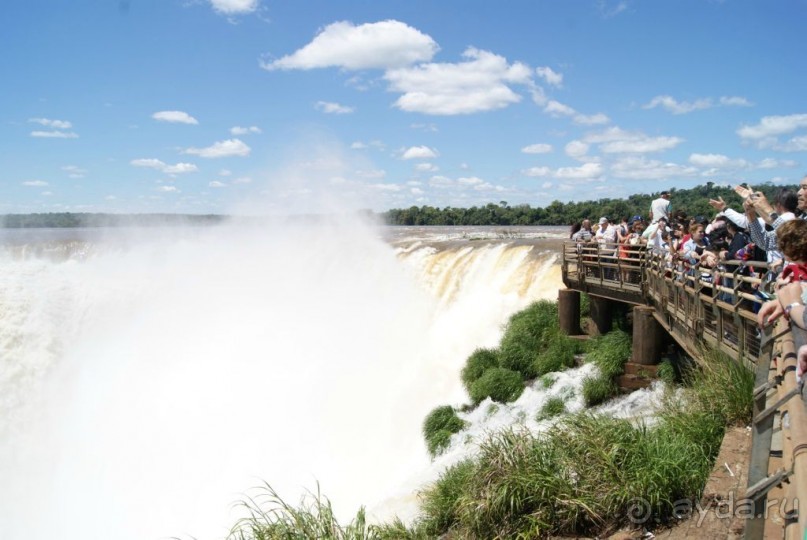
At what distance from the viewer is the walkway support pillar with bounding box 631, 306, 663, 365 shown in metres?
11.8

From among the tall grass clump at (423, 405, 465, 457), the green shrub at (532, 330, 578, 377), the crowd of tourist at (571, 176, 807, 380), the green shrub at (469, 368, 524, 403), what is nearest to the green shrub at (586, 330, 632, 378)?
the green shrub at (532, 330, 578, 377)

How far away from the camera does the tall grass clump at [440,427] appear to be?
1247cm

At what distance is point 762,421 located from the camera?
2.98 metres

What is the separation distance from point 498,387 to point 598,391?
7.93ft

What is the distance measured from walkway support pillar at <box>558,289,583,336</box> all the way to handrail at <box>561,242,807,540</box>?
0.26 meters

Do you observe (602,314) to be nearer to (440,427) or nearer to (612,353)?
(612,353)

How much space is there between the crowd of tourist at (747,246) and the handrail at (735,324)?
0.20 ft

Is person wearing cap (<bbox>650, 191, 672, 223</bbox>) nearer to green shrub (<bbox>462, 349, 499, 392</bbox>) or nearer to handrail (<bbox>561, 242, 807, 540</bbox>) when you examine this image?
handrail (<bbox>561, 242, 807, 540</bbox>)

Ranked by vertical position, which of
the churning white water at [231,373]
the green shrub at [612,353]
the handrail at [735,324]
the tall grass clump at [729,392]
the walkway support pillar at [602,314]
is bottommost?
the churning white water at [231,373]

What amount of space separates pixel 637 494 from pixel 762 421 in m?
2.32

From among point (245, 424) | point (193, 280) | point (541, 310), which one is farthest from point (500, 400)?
point (193, 280)

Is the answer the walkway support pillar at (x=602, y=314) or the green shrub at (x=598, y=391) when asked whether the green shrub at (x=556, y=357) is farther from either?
the green shrub at (x=598, y=391)

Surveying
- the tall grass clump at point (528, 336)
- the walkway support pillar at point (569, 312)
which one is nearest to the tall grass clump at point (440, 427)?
the tall grass clump at point (528, 336)

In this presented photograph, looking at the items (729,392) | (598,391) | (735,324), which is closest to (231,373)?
(598,391)
